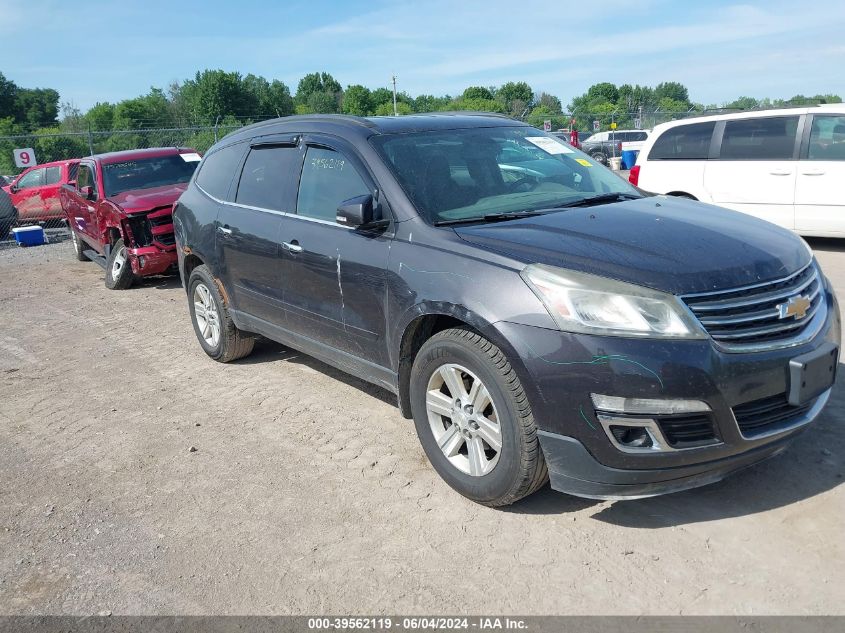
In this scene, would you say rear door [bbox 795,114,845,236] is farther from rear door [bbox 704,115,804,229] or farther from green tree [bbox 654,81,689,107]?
green tree [bbox 654,81,689,107]

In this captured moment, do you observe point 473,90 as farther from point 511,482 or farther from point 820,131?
point 511,482

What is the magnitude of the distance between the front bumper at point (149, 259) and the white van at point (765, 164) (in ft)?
21.5

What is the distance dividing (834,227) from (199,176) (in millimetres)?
7378

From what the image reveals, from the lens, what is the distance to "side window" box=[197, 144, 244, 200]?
5.63 m

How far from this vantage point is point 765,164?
9320 mm

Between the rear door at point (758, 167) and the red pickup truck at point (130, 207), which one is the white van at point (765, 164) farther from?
the red pickup truck at point (130, 207)

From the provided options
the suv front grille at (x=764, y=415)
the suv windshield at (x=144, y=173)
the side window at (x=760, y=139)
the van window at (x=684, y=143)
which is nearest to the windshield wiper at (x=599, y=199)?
the suv front grille at (x=764, y=415)

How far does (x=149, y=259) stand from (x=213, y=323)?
385 centimetres

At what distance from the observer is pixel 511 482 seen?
331 centimetres

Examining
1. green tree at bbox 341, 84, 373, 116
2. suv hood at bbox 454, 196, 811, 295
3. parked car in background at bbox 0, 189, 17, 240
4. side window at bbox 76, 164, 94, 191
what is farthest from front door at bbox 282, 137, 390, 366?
green tree at bbox 341, 84, 373, 116

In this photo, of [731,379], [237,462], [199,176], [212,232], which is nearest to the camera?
[731,379]

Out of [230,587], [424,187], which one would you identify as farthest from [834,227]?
[230,587]

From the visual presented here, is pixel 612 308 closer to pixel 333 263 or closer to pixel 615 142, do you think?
pixel 333 263

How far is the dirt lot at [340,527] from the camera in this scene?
2910 mm
